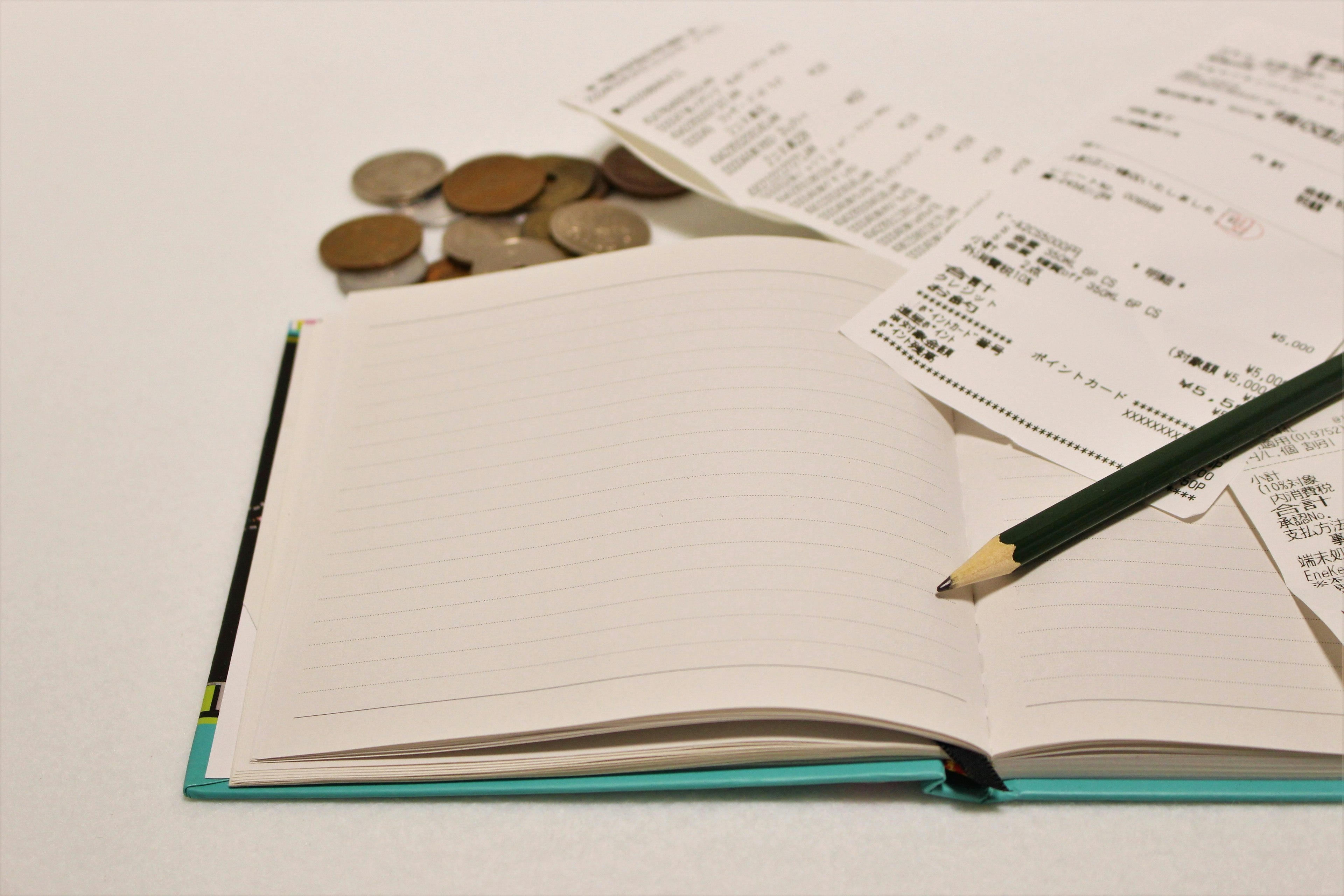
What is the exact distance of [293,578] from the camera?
65 cm

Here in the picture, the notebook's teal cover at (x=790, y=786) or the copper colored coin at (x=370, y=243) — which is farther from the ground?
the copper colored coin at (x=370, y=243)

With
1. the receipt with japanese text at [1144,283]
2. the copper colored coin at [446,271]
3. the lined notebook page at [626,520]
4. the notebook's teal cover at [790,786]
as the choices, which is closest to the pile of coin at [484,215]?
the copper colored coin at [446,271]

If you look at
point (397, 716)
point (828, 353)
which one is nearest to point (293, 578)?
point (397, 716)

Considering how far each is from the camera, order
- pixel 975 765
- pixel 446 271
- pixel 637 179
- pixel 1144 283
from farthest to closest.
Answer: pixel 637 179, pixel 446 271, pixel 1144 283, pixel 975 765

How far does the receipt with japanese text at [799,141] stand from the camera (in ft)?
2.90

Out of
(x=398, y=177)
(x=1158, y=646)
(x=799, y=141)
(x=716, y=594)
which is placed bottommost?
(x=1158, y=646)

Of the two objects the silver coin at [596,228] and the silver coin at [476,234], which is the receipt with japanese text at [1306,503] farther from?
the silver coin at [476,234]

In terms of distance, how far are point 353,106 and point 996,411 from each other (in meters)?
0.88

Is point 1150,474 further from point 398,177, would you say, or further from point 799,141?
point 398,177

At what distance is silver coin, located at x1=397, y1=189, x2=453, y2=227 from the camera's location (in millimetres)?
991

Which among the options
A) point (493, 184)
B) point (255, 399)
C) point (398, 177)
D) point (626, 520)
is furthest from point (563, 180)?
point (626, 520)

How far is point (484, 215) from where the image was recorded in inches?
38.2

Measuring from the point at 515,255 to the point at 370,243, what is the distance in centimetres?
16

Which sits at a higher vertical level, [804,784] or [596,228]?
[596,228]
